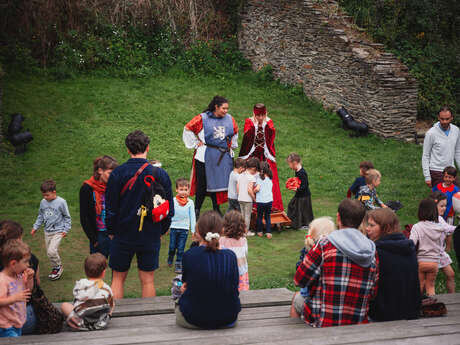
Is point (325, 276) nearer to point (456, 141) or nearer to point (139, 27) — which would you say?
point (456, 141)

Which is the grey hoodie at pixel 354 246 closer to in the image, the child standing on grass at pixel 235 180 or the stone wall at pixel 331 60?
the child standing on grass at pixel 235 180

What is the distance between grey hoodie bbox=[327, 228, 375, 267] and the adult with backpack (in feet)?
5.79

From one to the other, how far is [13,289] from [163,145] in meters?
9.35

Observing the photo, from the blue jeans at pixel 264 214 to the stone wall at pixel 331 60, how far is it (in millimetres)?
7473

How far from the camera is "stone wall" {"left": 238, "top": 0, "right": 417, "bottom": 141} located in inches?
576

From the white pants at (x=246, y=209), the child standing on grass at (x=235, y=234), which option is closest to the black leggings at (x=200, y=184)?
the white pants at (x=246, y=209)

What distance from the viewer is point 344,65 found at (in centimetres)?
1556

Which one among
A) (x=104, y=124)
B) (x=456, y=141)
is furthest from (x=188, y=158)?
(x=456, y=141)

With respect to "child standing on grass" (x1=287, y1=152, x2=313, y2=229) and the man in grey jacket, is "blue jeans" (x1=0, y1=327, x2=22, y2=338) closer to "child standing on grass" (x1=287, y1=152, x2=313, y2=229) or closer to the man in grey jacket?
"child standing on grass" (x1=287, y1=152, x2=313, y2=229)

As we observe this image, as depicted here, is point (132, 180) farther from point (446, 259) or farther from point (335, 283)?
point (446, 259)

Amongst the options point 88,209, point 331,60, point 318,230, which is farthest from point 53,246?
point 331,60

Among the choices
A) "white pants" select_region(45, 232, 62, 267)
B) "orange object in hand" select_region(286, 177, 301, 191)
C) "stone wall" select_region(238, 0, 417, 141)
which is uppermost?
"stone wall" select_region(238, 0, 417, 141)

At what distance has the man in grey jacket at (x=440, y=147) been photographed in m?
7.84

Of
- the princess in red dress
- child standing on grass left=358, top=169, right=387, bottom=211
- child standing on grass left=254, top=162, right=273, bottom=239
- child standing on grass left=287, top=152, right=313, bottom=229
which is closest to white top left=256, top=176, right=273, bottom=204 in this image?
child standing on grass left=254, top=162, right=273, bottom=239
